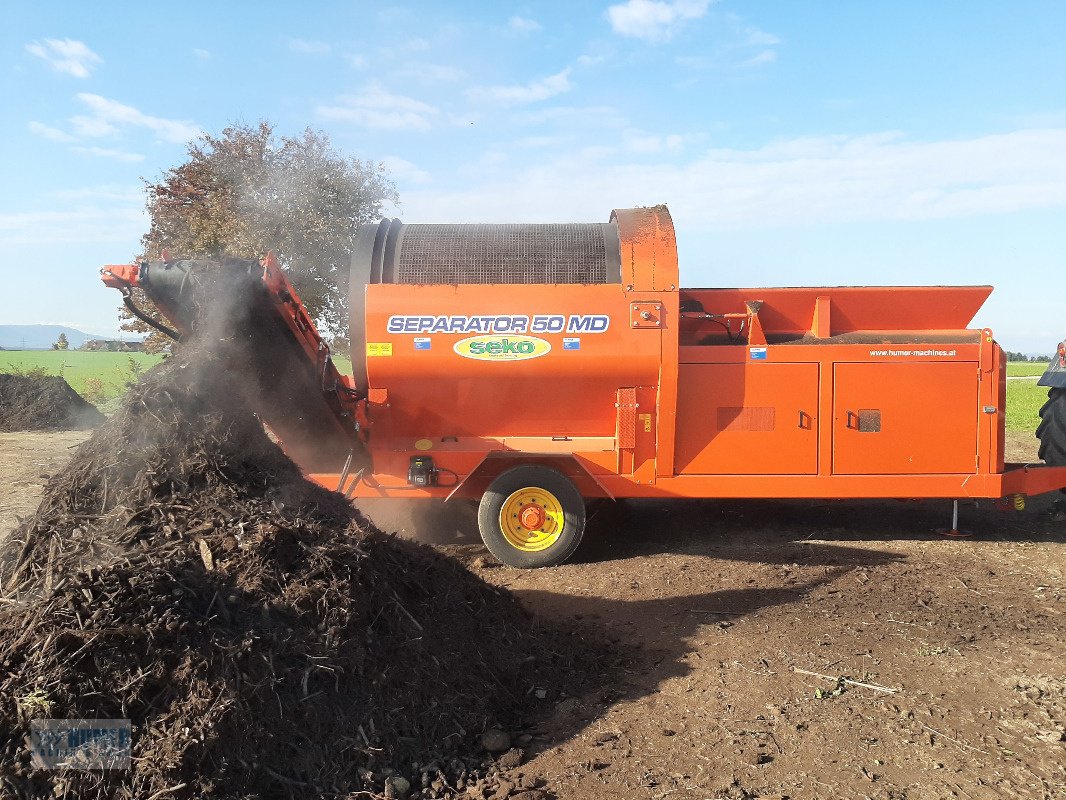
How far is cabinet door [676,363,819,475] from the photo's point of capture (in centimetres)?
664

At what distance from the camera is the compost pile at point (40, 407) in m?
15.1

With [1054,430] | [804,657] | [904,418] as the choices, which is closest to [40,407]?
[904,418]

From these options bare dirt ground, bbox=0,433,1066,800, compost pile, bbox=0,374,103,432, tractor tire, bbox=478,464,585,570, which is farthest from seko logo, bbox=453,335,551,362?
compost pile, bbox=0,374,103,432

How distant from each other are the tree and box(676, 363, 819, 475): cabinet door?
583 cm

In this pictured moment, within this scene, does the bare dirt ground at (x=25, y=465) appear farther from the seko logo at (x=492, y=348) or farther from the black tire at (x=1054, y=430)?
the black tire at (x=1054, y=430)

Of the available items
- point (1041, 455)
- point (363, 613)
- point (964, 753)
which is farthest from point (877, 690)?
point (1041, 455)

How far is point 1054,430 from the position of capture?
8023 millimetres

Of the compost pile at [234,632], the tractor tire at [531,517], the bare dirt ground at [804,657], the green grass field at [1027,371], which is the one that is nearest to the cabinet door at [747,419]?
the bare dirt ground at [804,657]

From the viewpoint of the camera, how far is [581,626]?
4.93m

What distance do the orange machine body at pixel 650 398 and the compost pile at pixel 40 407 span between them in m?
10.8

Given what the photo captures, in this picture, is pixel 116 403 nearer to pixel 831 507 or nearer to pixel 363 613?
pixel 363 613

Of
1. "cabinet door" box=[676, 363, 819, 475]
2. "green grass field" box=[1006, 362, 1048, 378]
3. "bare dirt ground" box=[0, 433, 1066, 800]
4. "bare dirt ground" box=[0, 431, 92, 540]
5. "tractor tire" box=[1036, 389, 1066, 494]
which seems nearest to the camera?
"bare dirt ground" box=[0, 433, 1066, 800]

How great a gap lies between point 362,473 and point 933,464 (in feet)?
16.0

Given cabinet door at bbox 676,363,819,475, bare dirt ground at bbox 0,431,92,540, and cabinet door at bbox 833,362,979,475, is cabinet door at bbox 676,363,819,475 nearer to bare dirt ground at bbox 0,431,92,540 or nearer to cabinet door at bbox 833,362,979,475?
cabinet door at bbox 833,362,979,475
